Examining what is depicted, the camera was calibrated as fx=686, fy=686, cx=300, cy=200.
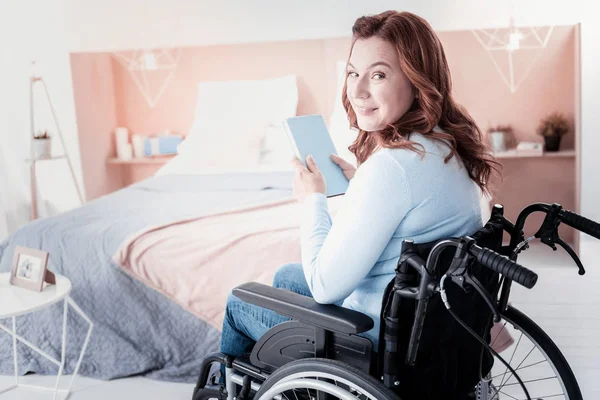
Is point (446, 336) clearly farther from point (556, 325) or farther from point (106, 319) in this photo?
point (556, 325)

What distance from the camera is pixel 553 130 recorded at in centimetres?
393

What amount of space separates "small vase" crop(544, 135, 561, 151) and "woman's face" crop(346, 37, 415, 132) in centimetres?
269

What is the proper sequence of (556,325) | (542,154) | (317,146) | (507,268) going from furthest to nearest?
(542,154) < (556,325) < (317,146) < (507,268)

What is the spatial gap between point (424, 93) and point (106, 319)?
1625 mm

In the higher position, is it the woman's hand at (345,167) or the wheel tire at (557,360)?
the woman's hand at (345,167)

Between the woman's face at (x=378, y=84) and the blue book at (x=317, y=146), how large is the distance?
29 centimetres

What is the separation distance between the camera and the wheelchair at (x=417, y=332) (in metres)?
1.29

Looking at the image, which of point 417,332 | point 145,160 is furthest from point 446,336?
point 145,160

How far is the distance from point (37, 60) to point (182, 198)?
5.11 feet

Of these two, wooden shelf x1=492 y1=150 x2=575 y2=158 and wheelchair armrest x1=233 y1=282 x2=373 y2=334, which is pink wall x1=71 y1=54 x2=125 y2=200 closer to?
wooden shelf x1=492 y1=150 x2=575 y2=158

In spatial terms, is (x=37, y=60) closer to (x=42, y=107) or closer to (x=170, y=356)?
(x=42, y=107)

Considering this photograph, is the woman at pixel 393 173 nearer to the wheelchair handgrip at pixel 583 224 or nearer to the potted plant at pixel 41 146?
the wheelchair handgrip at pixel 583 224

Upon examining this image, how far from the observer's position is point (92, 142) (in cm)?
425

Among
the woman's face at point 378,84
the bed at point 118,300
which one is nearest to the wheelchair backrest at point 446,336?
the woman's face at point 378,84
